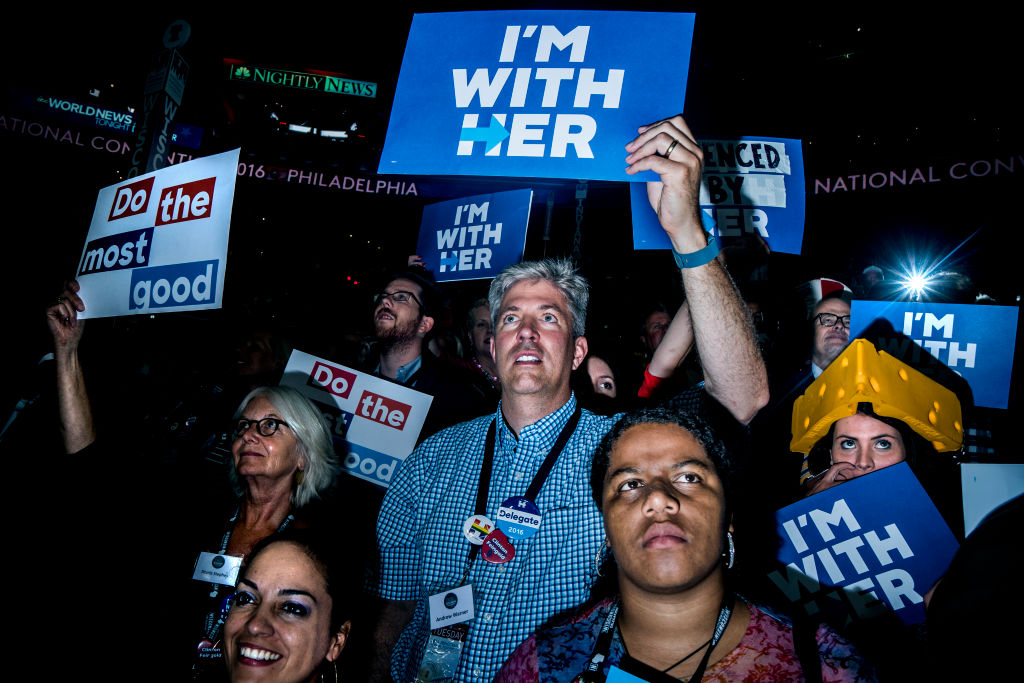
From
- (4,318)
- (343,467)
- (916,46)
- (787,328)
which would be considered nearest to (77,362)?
(343,467)

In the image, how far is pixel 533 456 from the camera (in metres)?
2.27

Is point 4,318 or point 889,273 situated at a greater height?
point 889,273

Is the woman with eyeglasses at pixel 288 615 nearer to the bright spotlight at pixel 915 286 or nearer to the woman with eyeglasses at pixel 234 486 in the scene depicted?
the woman with eyeglasses at pixel 234 486

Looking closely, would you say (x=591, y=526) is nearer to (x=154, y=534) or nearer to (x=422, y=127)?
(x=422, y=127)

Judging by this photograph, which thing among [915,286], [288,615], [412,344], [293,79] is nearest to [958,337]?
[412,344]

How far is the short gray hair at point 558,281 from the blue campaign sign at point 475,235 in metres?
1.66

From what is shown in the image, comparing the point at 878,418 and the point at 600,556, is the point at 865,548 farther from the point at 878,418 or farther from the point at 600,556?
the point at 600,556

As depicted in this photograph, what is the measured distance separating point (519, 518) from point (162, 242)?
7.60ft

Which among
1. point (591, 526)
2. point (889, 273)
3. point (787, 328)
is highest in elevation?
point (889, 273)

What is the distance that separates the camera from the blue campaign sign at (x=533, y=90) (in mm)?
2146

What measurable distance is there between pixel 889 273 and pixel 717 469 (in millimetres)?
13817

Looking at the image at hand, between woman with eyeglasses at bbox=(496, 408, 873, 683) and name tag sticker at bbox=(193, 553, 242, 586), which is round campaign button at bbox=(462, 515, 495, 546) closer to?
woman with eyeglasses at bbox=(496, 408, 873, 683)

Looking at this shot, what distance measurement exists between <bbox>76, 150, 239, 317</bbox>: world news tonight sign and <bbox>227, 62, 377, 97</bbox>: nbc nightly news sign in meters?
10.2

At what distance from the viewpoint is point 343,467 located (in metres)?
3.65
